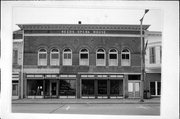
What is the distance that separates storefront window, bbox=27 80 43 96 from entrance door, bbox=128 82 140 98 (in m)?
4.45

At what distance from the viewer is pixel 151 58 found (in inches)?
570

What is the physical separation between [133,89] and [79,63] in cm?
303

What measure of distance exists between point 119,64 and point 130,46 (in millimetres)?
1079

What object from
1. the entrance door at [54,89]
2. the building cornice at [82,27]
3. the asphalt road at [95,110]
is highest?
the building cornice at [82,27]

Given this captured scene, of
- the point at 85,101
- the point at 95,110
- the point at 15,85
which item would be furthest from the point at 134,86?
the point at 15,85

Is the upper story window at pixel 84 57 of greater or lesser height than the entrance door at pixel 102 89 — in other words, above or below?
above

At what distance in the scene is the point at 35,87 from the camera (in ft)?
46.6

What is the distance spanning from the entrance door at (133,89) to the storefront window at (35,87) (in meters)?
4.45

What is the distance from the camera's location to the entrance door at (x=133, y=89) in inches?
552

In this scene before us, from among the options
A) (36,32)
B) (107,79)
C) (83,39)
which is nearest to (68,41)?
(83,39)

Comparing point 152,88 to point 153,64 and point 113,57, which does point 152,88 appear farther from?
point 113,57

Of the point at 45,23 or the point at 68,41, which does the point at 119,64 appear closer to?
the point at 68,41

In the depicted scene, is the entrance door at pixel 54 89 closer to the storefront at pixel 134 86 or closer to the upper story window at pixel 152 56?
the storefront at pixel 134 86

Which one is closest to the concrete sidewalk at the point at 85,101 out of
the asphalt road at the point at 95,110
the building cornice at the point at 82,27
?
the asphalt road at the point at 95,110
